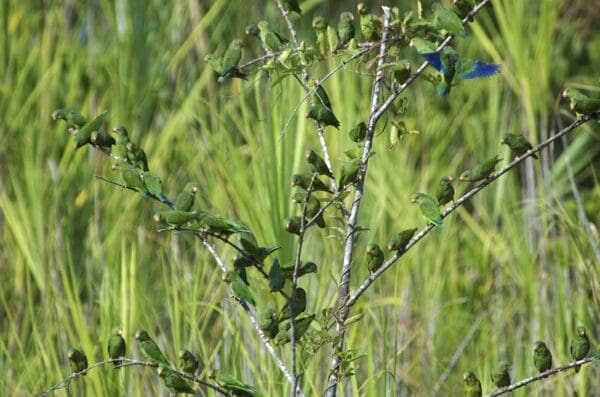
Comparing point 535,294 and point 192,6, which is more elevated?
point 192,6

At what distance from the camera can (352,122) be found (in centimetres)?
197

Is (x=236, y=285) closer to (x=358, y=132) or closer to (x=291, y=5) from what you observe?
(x=358, y=132)

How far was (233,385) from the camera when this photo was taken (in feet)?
4.10

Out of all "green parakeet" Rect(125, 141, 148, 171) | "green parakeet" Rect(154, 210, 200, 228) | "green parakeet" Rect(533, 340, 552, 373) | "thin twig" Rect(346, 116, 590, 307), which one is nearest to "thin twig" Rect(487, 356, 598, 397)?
"green parakeet" Rect(533, 340, 552, 373)

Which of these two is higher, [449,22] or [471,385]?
[449,22]

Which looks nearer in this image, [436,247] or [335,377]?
[335,377]

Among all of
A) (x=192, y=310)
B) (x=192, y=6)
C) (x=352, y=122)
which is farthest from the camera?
(x=192, y=6)

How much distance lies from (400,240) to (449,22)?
252 millimetres

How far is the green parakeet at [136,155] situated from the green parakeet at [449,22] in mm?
386

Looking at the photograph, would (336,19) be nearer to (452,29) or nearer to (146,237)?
(146,237)

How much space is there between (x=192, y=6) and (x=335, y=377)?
2300mm

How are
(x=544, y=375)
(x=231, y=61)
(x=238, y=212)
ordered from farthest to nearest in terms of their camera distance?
(x=238, y=212), (x=231, y=61), (x=544, y=375)

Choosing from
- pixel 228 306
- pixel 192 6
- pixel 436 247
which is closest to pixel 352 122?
pixel 228 306

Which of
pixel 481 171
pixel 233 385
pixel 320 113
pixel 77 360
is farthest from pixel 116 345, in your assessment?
pixel 481 171
